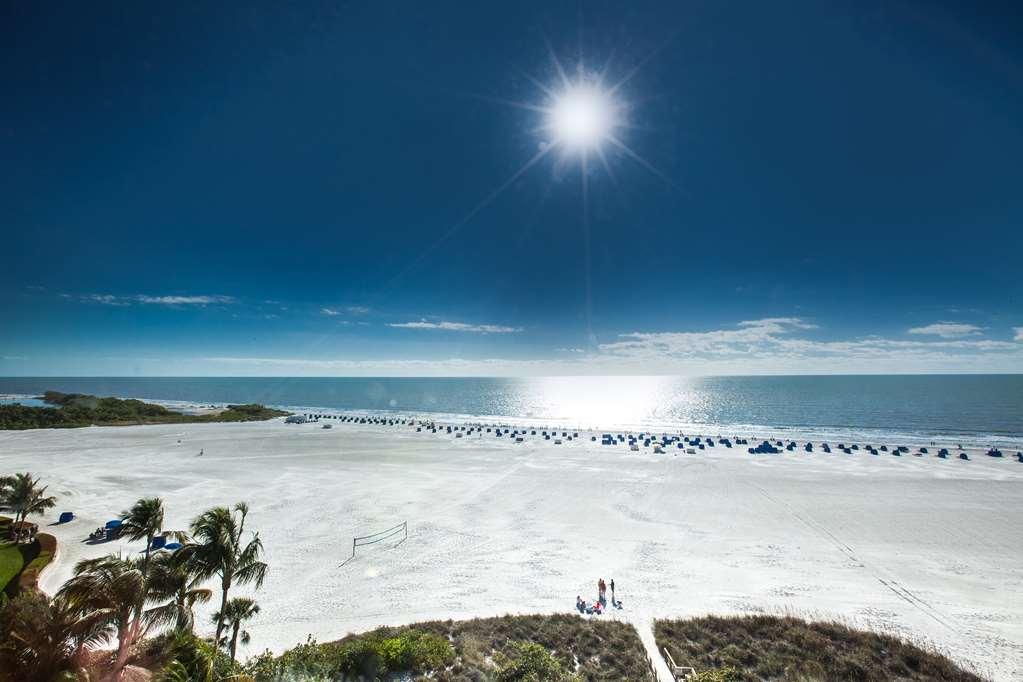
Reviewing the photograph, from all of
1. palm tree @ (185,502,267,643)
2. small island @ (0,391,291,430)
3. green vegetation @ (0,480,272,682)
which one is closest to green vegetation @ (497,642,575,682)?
green vegetation @ (0,480,272,682)

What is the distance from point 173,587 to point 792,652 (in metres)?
20.8

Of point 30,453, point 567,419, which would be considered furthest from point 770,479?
point 30,453

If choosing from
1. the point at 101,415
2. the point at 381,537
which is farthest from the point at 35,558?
the point at 101,415

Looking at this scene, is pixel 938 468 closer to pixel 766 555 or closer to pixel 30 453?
pixel 766 555

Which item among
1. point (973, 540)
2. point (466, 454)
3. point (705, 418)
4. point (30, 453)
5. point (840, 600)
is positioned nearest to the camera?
point (840, 600)

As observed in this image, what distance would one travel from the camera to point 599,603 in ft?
65.4

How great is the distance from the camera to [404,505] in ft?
115

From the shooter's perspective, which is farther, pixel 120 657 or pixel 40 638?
pixel 120 657

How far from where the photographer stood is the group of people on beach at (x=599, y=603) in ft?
64.0

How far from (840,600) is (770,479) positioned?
2669 centimetres

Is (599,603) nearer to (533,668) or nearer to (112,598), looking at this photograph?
(533,668)

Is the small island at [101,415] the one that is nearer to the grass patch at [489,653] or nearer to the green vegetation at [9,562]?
the green vegetation at [9,562]

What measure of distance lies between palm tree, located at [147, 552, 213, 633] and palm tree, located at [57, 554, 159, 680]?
150cm

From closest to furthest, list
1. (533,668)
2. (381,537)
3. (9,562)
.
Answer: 1. (533,668)
2. (9,562)
3. (381,537)
